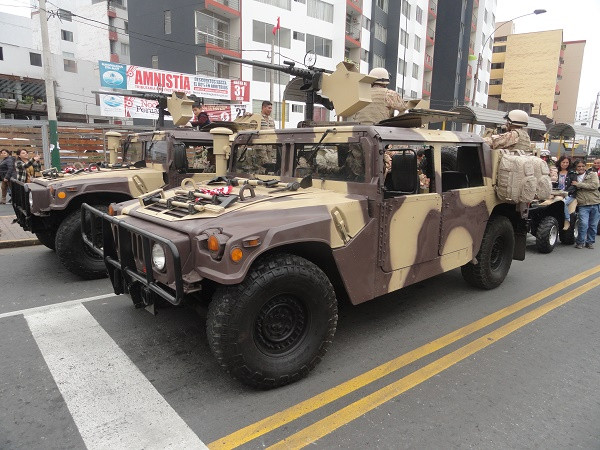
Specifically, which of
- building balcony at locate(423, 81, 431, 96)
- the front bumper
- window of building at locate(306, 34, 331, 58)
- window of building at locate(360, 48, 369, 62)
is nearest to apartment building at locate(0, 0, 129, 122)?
window of building at locate(306, 34, 331, 58)

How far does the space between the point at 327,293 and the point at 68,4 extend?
52.2 meters

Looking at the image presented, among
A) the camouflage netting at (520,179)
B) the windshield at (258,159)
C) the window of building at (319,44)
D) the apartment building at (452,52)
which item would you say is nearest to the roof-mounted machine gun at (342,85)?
the windshield at (258,159)

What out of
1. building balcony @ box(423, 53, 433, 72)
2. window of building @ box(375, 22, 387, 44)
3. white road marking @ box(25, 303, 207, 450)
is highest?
window of building @ box(375, 22, 387, 44)

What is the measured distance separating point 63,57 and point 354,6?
84.5 feet

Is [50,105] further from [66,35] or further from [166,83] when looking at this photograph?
[66,35]

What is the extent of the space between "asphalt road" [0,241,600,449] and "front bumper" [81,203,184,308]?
632mm

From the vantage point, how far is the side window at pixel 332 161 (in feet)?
12.1

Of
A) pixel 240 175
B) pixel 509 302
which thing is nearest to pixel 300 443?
pixel 240 175

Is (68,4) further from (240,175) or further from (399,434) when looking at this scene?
(399,434)

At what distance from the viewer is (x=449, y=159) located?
475cm

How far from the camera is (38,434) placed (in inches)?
102

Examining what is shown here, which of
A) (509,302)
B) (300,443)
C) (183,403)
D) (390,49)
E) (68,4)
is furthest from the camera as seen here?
(68,4)

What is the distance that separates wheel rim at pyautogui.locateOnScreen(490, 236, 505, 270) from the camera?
17.9 ft

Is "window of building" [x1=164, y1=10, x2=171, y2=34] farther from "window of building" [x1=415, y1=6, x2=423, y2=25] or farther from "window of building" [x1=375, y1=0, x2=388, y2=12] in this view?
"window of building" [x1=415, y1=6, x2=423, y2=25]
